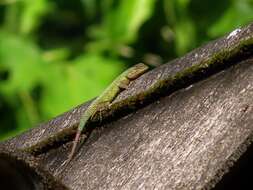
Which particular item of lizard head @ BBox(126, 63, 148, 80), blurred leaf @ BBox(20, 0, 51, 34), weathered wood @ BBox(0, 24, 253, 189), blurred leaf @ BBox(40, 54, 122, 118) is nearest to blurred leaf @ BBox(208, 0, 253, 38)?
blurred leaf @ BBox(40, 54, 122, 118)

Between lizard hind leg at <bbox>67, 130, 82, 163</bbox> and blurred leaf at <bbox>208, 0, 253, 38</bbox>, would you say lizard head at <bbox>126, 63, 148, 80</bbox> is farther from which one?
blurred leaf at <bbox>208, 0, 253, 38</bbox>

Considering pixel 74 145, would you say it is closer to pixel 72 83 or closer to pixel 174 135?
pixel 174 135

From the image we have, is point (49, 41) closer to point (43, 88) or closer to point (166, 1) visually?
point (43, 88)

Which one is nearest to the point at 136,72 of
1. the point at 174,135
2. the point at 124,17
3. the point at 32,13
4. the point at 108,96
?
the point at 108,96

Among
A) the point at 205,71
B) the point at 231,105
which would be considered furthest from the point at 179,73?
the point at 231,105

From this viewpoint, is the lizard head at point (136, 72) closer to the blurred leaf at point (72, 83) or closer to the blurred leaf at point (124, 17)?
the blurred leaf at point (124, 17)
